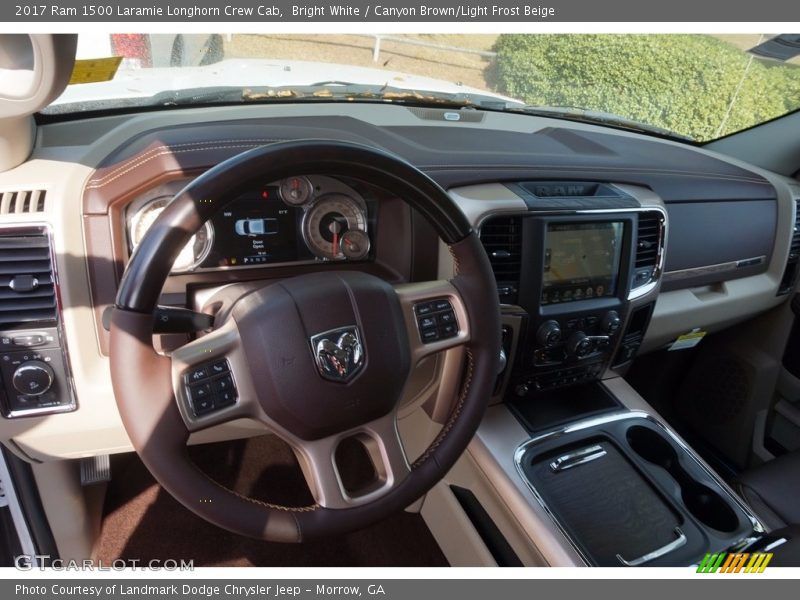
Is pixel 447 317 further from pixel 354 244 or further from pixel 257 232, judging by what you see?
pixel 257 232

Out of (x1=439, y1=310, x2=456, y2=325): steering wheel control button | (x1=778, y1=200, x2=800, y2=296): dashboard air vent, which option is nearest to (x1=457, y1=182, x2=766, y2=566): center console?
(x1=439, y1=310, x2=456, y2=325): steering wheel control button

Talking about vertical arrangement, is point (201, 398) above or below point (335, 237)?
below

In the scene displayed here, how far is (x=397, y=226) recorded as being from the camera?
1.43m

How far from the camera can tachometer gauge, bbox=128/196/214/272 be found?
1241mm

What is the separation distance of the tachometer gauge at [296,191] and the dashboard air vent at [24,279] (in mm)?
507

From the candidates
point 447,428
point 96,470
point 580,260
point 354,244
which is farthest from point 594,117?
point 96,470

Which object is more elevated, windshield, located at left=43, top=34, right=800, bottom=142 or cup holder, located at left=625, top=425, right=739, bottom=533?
windshield, located at left=43, top=34, right=800, bottom=142

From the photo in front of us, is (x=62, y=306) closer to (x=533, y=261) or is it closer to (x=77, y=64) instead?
(x=77, y=64)

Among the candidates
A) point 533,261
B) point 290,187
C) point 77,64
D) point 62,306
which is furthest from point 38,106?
point 533,261

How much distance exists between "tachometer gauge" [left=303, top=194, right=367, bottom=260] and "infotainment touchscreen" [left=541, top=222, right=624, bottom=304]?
0.53 metres

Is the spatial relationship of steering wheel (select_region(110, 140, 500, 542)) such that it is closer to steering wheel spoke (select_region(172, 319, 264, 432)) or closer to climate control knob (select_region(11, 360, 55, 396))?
steering wheel spoke (select_region(172, 319, 264, 432))

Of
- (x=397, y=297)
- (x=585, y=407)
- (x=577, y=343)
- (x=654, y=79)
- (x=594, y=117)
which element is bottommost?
(x=585, y=407)

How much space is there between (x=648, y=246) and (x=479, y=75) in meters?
0.77

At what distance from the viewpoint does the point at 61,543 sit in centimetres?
165
